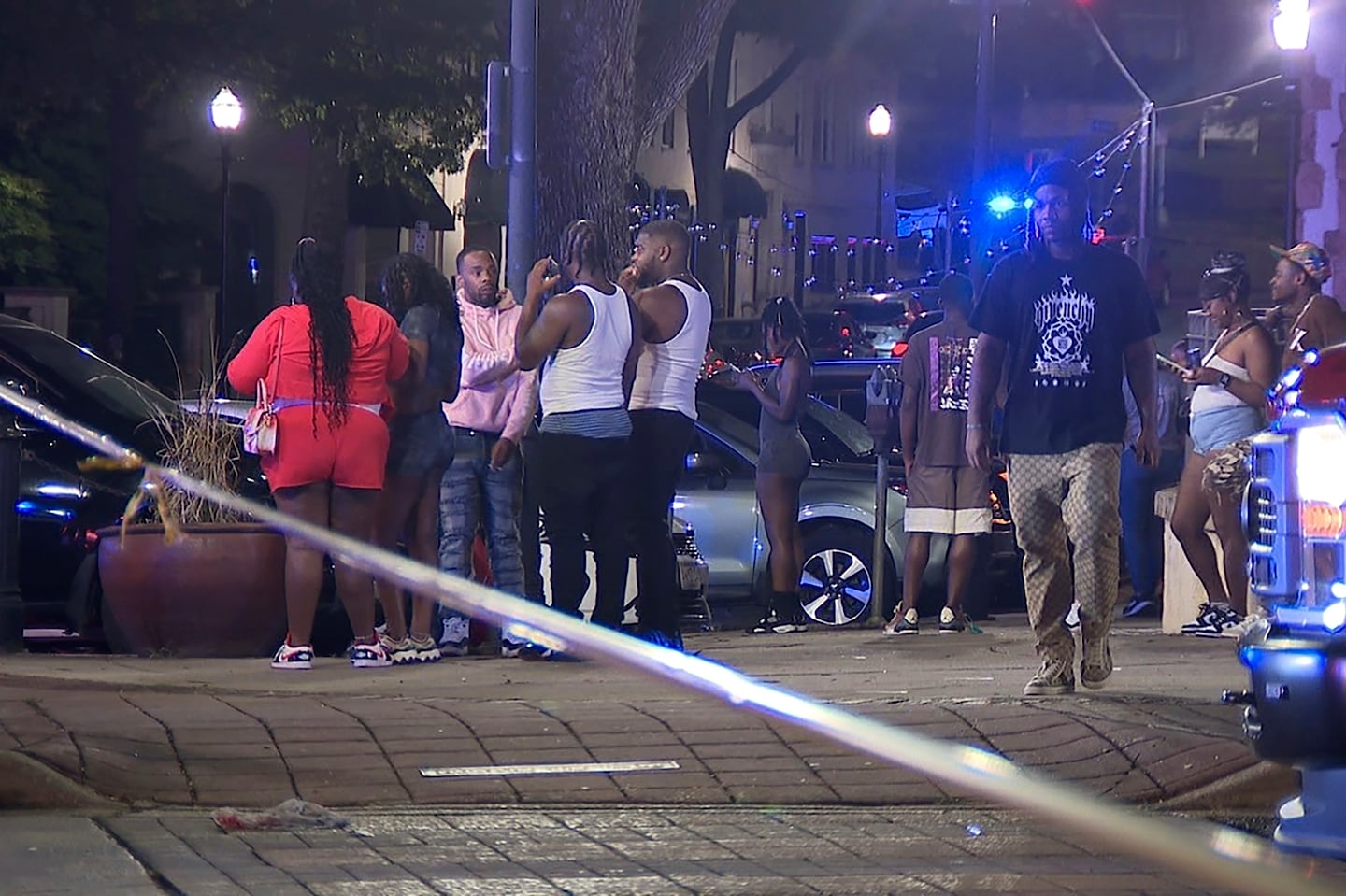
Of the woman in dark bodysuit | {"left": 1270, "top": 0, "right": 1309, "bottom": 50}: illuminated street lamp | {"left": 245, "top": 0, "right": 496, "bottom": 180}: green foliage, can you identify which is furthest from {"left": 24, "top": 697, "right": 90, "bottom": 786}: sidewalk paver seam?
{"left": 245, "top": 0, "right": 496, "bottom": 180}: green foliage

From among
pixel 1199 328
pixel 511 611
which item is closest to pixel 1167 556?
pixel 511 611

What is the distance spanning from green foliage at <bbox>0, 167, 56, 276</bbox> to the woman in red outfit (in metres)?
17.5

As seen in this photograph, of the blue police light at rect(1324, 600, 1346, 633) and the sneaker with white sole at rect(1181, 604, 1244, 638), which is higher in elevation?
the blue police light at rect(1324, 600, 1346, 633)

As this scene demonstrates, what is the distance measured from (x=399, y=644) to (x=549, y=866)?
392 cm

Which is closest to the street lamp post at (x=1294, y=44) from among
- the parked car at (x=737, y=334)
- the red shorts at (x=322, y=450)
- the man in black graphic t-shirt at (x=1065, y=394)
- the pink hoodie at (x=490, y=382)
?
the pink hoodie at (x=490, y=382)

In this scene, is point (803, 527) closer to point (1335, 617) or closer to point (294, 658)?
point (294, 658)

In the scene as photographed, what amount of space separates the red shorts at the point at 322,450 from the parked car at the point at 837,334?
913 inches

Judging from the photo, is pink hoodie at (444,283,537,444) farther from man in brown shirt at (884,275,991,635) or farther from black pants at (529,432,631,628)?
man in brown shirt at (884,275,991,635)

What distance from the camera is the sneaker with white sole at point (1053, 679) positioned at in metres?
7.75

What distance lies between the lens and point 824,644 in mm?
10359

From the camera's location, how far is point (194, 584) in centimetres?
938

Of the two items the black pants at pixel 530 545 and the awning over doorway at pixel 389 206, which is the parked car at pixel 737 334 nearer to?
the awning over doorway at pixel 389 206

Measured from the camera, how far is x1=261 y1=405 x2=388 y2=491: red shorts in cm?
879

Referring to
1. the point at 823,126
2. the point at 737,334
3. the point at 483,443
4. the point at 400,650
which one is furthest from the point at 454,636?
the point at 823,126
